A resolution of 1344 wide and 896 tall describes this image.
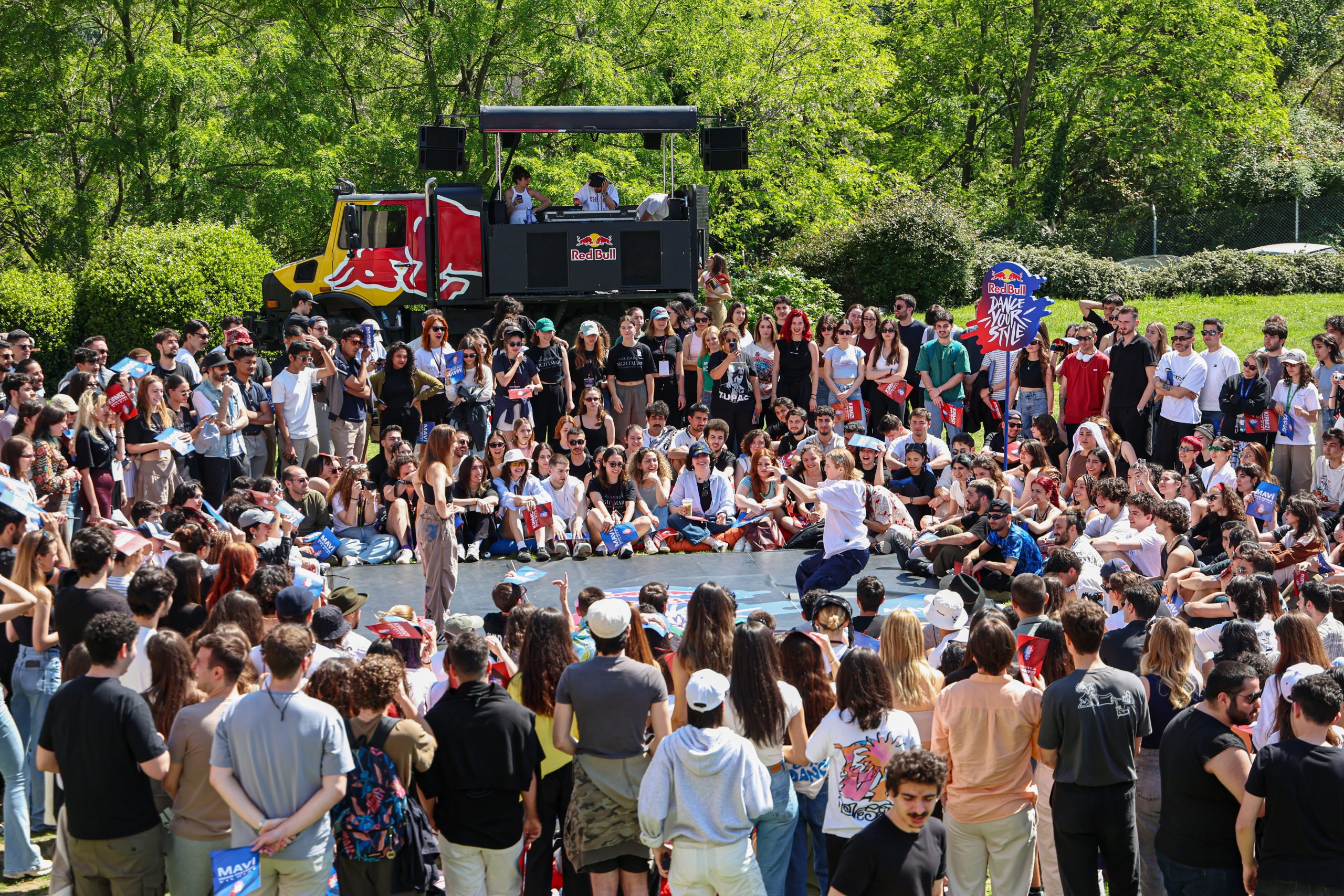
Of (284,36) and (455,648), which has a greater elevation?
(284,36)

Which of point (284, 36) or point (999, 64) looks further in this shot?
point (999, 64)

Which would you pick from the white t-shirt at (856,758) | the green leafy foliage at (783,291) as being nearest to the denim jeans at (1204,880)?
the white t-shirt at (856,758)

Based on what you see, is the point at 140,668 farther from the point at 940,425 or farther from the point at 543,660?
the point at 940,425

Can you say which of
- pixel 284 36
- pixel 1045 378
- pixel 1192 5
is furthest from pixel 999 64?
pixel 1045 378

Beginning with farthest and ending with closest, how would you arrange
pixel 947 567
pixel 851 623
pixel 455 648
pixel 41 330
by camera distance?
pixel 41 330 < pixel 947 567 < pixel 851 623 < pixel 455 648

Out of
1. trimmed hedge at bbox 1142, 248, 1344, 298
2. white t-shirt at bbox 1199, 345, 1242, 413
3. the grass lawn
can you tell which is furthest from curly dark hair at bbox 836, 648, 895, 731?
trimmed hedge at bbox 1142, 248, 1344, 298

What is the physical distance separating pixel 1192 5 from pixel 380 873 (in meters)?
34.1

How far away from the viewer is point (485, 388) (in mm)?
13375

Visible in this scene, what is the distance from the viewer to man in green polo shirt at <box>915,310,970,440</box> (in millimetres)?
14180

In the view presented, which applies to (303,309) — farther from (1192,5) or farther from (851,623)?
(1192,5)

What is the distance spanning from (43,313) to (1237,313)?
19530 millimetres

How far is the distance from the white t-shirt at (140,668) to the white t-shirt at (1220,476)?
8378 mm

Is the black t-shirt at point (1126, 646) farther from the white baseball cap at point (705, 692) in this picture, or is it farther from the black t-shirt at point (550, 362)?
the black t-shirt at point (550, 362)

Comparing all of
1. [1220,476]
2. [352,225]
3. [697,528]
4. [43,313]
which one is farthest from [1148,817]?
[43,313]
